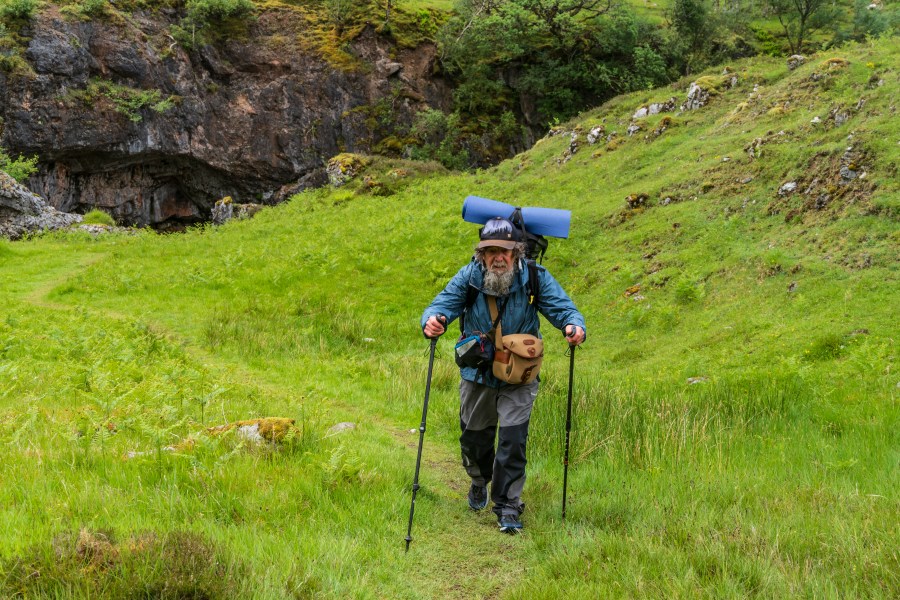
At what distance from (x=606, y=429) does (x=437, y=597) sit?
3.84 m

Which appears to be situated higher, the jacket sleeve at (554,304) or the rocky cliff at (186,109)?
the rocky cliff at (186,109)

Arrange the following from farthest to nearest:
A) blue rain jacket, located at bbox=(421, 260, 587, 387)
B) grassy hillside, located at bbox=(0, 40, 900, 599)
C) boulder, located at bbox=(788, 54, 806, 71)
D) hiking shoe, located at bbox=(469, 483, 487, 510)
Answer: boulder, located at bbox=(788, 54, 806, 71) < hiking shoe, located at bbox=(469, 483, 487, 510) < blue rain jacket, located at bbox=(421, 260, 587, 387) < grassy hillside, located at bbox=(0, 40, 900, 599)

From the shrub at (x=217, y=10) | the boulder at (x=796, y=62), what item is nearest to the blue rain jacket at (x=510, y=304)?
the boulder at (x=796, y=62)

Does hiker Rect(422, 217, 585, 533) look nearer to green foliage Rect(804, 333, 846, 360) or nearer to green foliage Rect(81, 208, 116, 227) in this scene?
green foliage Rect(804, 333, 846, 360)

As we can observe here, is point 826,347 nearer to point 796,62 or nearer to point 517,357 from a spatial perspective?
point 517,357

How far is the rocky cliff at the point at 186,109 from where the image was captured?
37312mm

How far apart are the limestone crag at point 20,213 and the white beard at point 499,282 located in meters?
31.0

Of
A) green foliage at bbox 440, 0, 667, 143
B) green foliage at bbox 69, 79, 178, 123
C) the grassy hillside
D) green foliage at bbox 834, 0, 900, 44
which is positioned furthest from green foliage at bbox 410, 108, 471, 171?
green foliage at bbox 834, 0, 900, 44

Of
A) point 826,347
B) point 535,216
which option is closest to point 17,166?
point 535,216

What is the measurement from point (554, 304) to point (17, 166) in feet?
125

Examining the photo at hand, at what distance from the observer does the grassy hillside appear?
4250 millimetres

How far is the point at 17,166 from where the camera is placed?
33875 millimetres

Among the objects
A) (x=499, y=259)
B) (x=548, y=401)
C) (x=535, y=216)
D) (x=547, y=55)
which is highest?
(x=547, y=55)

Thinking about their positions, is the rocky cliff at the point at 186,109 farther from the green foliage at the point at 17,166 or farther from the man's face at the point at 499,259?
the man's face at the point at 499,259
